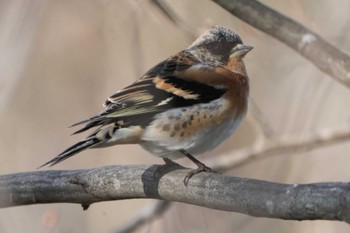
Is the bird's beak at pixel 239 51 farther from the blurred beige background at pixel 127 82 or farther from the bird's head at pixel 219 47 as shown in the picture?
the blurred beige background at pixel 127 82

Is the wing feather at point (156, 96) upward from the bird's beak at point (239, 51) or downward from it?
downward

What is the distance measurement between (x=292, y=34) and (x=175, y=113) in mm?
688

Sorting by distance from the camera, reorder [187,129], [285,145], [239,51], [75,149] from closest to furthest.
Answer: [75,149], [187,129], [239,51], [285,145]

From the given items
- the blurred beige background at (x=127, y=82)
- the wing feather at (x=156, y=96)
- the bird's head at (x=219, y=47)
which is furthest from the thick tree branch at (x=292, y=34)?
the blurred beige background at (x=127, y=82)

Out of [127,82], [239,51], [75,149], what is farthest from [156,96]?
[127,82]

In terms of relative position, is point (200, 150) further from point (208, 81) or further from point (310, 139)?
point (310, 139)

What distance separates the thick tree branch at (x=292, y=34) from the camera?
3828mm

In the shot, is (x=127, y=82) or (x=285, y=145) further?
(x=127, y=82)

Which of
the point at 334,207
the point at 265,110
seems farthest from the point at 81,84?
the point at 334,207

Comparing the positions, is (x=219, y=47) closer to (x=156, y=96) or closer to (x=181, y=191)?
(x=156, y=96)

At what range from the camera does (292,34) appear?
3.93m

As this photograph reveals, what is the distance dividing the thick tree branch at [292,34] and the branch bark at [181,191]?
0.78m

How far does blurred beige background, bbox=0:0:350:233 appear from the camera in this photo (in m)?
5.60

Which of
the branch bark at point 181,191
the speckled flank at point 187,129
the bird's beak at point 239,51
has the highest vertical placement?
the bird's beak at point 239,51
